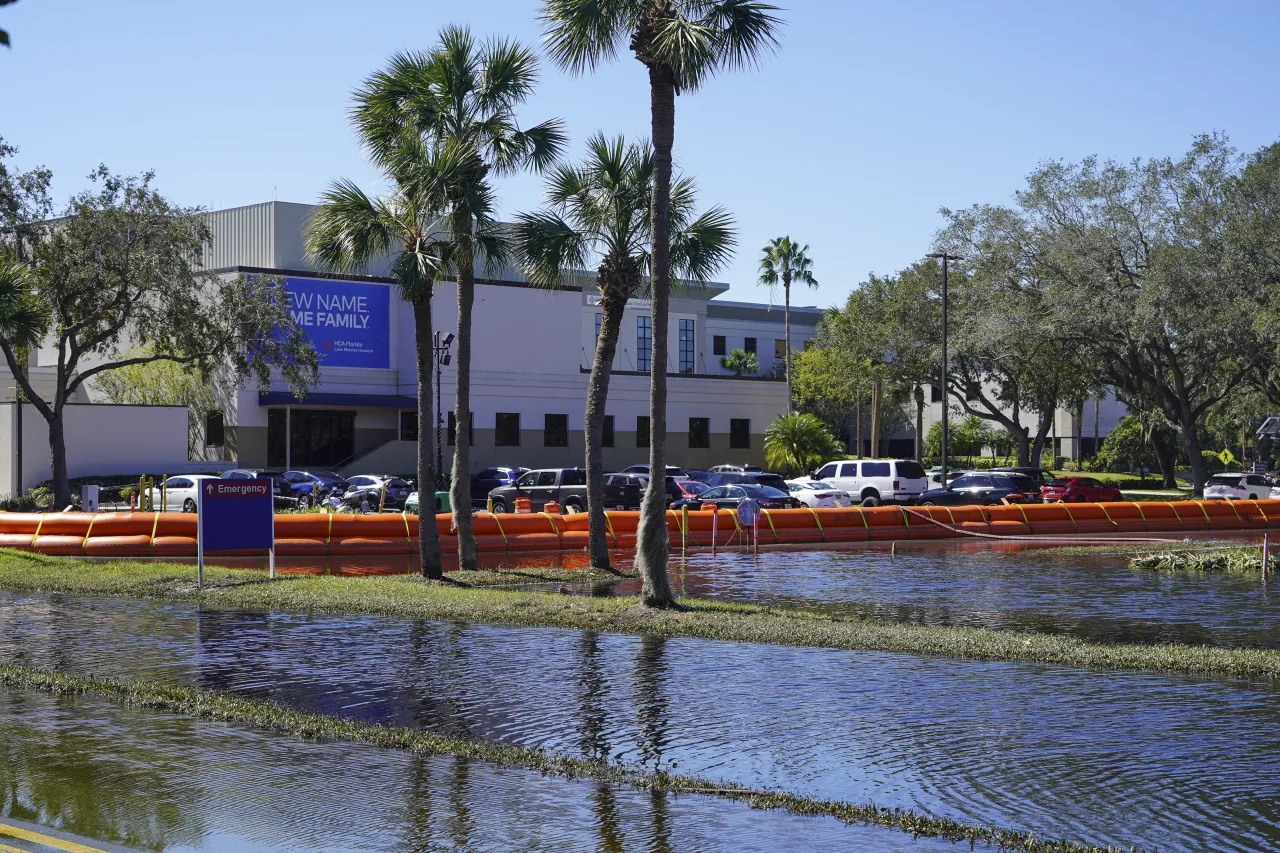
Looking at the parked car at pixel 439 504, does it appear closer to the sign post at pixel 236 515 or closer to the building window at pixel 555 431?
the sign post at pixel 236 515

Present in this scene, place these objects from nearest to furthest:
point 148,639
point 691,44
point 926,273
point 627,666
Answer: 1. point 627,666
2. point 148,639
3. point 691,44
4. point 926,273

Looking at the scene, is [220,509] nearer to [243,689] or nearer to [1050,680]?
[243,689]

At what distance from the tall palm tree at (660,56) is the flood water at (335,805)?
8.52 m

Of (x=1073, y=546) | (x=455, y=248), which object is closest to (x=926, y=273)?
(x=1073, y=546)

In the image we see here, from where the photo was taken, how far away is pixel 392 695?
11828mm

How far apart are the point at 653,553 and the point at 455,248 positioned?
22.8 ft

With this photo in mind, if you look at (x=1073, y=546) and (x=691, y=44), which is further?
(x=1073, y=546)

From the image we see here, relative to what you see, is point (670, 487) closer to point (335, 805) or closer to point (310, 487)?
point (310, 487)

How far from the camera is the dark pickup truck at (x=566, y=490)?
137 ft

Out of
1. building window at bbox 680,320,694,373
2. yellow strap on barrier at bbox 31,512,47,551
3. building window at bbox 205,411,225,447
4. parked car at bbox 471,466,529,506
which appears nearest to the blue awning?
building window at bbox 205,411,225,447

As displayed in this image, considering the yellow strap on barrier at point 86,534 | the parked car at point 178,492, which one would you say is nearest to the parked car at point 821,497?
the parked car at point 178,492

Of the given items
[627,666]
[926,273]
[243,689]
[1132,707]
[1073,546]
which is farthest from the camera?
[926,273]

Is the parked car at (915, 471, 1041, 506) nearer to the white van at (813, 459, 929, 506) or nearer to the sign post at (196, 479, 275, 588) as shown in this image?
the white van at (813, 459, 929, 506)

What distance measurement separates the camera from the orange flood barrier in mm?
27953
